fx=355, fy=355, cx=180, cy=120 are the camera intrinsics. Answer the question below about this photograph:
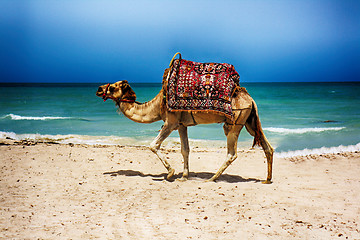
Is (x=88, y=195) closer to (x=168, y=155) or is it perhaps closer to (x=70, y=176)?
(x=70, y=176)

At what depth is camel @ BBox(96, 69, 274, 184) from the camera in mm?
6730

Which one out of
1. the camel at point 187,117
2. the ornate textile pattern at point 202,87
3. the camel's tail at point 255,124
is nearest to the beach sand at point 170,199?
the camel at point 187,117

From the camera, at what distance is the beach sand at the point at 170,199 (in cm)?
457

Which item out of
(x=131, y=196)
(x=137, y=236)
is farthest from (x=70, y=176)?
(x=137, y=236)

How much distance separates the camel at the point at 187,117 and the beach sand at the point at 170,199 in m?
0.61

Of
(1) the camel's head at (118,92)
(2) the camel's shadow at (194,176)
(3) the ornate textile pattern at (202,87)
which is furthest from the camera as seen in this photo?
(2) the camel's shadow at (194,176)

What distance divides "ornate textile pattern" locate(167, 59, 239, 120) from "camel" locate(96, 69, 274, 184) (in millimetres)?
197

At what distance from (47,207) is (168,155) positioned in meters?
4.70

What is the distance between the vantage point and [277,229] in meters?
4.61

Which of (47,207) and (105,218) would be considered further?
(47,207)

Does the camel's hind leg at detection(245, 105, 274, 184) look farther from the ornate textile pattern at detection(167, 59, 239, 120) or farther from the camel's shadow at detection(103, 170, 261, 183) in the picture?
the ornate textile pattern at detection(167, 59, 239, 120)

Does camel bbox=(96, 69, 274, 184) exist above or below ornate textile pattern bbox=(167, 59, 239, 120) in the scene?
below

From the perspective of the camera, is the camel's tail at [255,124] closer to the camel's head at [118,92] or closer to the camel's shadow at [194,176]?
the camel's shadow at [194,176]

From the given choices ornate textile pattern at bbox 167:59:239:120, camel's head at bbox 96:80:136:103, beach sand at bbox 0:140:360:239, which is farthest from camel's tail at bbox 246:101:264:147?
camel's head at bbox 96:80:136:103
